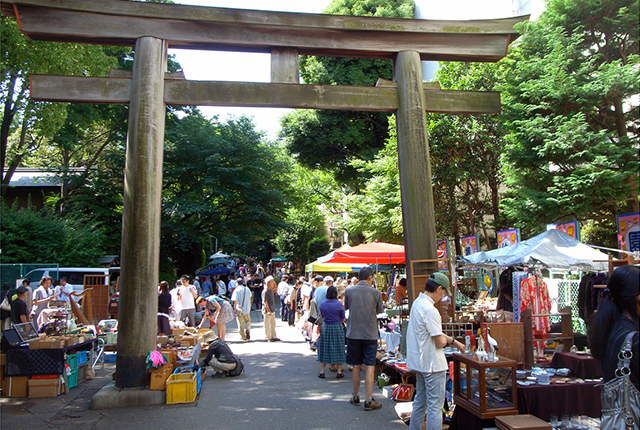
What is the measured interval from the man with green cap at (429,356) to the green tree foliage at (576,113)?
8.19 m

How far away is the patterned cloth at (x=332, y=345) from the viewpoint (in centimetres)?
855

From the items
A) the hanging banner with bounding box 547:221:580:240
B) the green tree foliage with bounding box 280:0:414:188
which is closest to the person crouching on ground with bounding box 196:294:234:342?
the hanging banner with bounding box 547:221:580:240

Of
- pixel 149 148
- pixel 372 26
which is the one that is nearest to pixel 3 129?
pixel 149 148

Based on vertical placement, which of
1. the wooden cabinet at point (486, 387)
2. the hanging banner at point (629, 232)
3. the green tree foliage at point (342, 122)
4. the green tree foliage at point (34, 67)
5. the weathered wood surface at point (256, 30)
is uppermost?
the green tree foliage at point (342, 122)

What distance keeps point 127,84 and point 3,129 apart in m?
12.3

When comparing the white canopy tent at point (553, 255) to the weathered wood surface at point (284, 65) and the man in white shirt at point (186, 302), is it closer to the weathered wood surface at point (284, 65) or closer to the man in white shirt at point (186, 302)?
the weathered wood surface at point (284, 65)

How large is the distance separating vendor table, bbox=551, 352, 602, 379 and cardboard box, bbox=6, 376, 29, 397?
8367 millimetres

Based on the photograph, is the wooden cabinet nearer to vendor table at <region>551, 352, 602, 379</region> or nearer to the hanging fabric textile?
vendor table at <region>551, 352, 602, 379</region>

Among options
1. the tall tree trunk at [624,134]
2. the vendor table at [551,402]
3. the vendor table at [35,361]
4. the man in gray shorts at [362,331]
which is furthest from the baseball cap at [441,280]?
the tall tree trunk at [624,134]

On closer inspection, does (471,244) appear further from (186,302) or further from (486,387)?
(486,387)

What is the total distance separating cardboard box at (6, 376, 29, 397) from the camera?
7469mm

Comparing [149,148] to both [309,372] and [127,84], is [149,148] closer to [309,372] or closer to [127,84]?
[127,84]

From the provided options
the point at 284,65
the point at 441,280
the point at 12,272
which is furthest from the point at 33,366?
the point at 12,272

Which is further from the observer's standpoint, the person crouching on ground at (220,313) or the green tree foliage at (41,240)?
the green tree foliage at (41,240)
